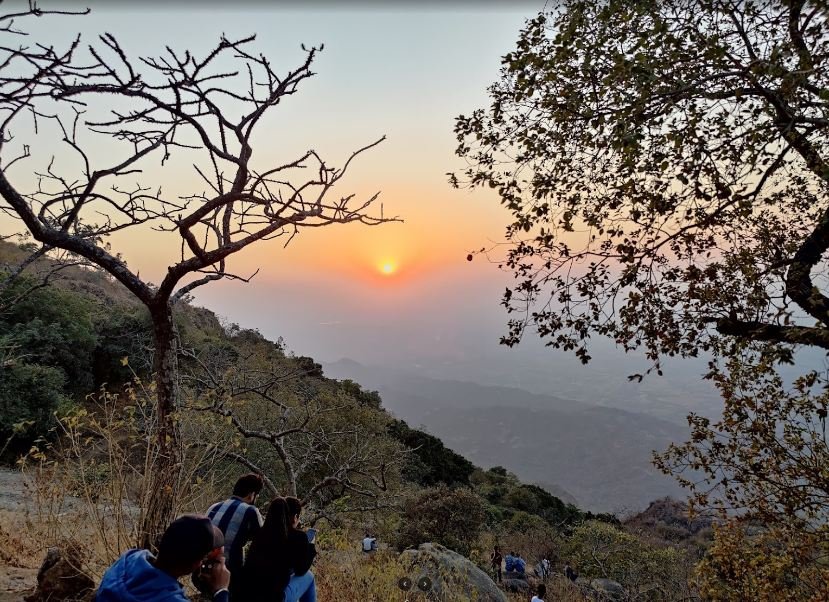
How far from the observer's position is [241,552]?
374 cm

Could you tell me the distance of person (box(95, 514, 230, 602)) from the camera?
211 centimetres

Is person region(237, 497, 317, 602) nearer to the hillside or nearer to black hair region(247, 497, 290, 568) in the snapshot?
black hair region(247, 497, 290, 568)

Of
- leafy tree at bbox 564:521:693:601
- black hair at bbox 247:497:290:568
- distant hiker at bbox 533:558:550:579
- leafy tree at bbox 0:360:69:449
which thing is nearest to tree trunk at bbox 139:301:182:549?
black hair at bbox 247:497:290:568

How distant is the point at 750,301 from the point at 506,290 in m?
2.45

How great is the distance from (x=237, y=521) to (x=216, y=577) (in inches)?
43.7

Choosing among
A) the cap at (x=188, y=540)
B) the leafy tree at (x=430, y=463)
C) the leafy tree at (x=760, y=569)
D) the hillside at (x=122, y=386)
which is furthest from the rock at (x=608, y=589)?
the cap at (x=188, y=540)

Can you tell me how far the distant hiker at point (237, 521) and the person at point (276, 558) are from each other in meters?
0.10

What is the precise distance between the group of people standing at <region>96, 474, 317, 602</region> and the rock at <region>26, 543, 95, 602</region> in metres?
1.23

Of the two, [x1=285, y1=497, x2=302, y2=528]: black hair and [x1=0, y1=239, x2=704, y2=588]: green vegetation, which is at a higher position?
[x1=285, y1=497, x2=302, y2=528]: black hair

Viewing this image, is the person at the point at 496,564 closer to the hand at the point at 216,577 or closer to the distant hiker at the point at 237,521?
the distant hiker at the point at 237,521

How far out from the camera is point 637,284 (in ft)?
15.2

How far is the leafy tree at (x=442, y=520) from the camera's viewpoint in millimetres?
16609

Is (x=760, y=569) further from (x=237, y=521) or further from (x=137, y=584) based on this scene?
(x=137, y=584)

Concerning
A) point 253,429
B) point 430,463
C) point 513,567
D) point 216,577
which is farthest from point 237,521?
point 430,463
